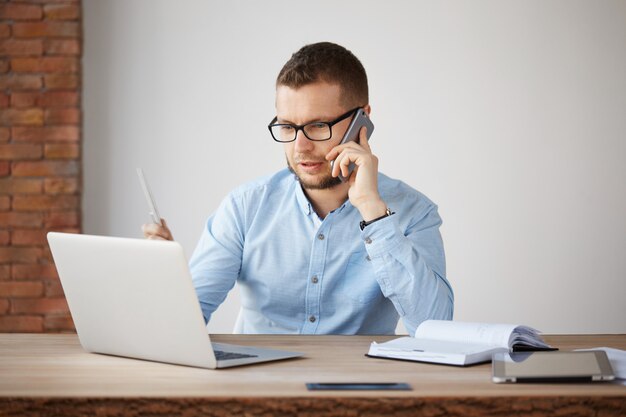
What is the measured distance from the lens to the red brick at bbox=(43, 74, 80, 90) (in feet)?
12.3

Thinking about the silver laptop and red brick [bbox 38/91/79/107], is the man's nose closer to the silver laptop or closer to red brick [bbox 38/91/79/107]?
the silver laptop

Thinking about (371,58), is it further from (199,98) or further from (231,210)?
(231,210)

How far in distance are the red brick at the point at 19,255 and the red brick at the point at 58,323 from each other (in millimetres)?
258

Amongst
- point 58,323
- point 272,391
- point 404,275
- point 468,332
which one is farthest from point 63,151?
point 272,391

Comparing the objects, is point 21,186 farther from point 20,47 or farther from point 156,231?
point 156,231

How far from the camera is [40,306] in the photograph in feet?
12.3

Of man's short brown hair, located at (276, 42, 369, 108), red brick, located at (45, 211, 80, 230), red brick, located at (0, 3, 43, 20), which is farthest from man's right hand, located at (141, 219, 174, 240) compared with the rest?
red brick, located at (0, 3, 43, 20)

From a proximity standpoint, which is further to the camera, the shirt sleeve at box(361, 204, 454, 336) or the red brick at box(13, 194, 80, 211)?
the red brick at box(13, 194, 80, 211)

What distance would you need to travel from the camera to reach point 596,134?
3965 mm

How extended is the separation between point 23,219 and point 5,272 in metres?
0.25

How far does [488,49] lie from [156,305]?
9.37 ft

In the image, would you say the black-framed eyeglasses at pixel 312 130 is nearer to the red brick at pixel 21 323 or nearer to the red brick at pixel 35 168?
the red brick at pixel 35 168

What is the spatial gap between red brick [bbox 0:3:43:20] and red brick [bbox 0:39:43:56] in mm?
102

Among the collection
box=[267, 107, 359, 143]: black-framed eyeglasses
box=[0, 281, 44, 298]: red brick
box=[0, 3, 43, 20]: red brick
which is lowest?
box=[0, 281, 44, 298]: red brick
